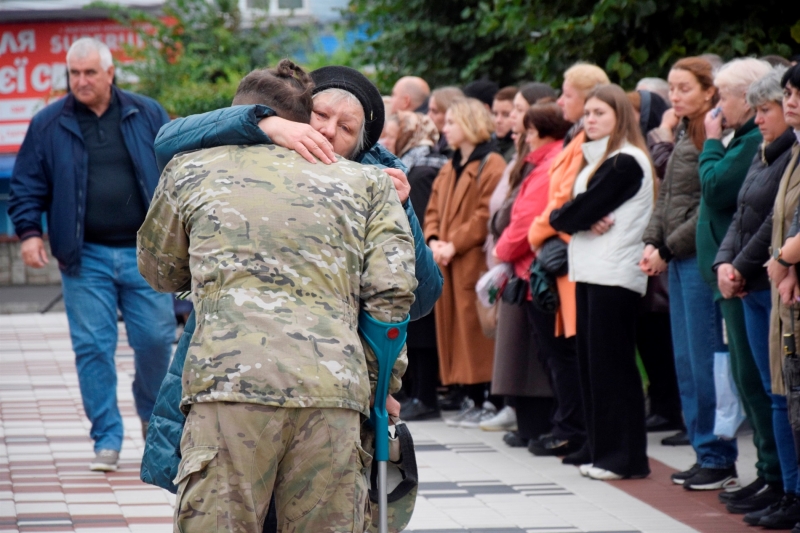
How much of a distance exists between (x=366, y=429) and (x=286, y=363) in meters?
0.45

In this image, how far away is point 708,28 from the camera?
967 cm

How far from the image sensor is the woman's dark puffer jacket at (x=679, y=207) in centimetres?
657

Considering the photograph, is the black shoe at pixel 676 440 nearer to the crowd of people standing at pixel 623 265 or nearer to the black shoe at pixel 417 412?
the crowd of people standing at pixel 623 265

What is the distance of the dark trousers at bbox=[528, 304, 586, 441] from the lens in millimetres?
7490

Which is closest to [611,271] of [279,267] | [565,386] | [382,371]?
[565,386]

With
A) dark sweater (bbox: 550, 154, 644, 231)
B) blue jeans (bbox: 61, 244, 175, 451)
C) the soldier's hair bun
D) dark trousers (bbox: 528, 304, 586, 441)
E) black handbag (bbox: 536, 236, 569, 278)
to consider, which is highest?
the soldier's hair bun

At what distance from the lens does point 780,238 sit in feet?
17.9

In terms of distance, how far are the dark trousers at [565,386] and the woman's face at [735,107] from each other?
1.83 meters

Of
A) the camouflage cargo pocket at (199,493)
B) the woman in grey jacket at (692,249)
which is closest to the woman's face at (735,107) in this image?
the woman in grey jacket at (692,249)

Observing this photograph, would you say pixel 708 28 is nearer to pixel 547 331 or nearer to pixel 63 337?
pixel 547 331

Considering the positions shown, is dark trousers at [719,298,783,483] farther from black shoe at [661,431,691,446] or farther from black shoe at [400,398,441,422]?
black shoe at [400,398,441,422]

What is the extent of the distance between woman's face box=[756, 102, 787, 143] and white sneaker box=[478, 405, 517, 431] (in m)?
3.46

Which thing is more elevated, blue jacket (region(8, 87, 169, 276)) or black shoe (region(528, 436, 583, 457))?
blue jacket (region(8, 87, 169, 276))

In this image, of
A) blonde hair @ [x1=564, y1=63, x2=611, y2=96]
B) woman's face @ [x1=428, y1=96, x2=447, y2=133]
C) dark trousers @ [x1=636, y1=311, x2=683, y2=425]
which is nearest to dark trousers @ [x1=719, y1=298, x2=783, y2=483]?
blonde hair @ [x1=564, y1=63, x2=611, y2=96]
